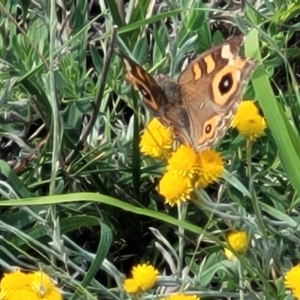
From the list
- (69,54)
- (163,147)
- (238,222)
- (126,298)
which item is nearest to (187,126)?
(163,147)

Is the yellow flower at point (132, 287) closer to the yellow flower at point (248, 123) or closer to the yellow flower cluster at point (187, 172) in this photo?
the yellow flower cluster at point (187, 172)

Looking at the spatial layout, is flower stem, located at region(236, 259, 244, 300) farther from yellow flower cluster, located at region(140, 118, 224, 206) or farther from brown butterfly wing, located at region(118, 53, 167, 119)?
brown butterfly wing, located at region(118, 53, 167, 119)

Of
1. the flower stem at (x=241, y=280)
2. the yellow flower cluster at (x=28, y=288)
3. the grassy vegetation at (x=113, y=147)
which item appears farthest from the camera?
the grassy vegetation at (x=113, y=147)

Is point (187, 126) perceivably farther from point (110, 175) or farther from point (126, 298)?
point (110, 175)

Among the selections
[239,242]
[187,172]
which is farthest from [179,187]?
[239,242]

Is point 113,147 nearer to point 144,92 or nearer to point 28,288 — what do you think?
point 144,92

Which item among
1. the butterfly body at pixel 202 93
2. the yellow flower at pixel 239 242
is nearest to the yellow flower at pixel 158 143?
the butterfly body at pixel 202 93
